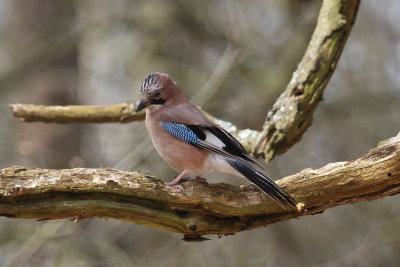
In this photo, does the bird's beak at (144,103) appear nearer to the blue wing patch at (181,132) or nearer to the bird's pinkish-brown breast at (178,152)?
the bird's pinkish-brown breast at (178,152)

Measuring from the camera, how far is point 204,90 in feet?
26.4

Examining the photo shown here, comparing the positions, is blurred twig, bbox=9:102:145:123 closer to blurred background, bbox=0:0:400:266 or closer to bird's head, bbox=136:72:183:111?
bird's head, bbox=136:72:183:111

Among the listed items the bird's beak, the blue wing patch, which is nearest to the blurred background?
the bird's beak

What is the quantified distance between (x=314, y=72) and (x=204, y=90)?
2548mm

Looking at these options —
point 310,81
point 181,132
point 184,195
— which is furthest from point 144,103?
point 310,81

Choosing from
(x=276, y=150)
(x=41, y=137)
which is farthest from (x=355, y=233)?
(x=41, y=137)

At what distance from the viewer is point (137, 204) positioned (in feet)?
13.9

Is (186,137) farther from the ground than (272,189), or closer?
farther from the ground

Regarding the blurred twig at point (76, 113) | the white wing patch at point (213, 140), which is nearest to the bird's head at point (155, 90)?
the white wing patch at point (213, 140)

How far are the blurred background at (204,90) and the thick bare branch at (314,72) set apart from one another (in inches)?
89.8

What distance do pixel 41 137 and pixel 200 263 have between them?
3.78 metres

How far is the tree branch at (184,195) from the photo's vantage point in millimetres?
3990

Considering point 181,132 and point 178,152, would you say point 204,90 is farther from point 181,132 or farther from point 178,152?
point 178,152

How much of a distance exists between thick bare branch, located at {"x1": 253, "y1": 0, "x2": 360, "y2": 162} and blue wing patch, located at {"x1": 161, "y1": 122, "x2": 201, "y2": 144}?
3.42ft
